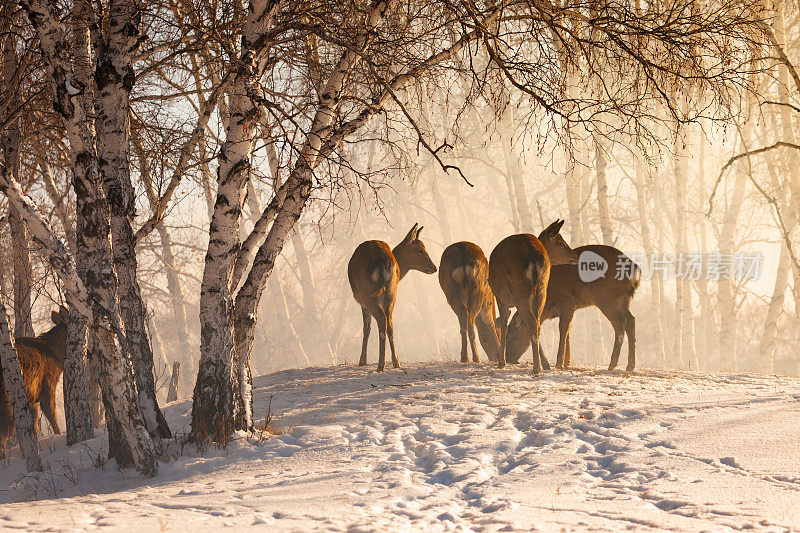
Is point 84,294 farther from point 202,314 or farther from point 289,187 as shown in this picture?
point 289,187

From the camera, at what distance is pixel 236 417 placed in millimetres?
6480

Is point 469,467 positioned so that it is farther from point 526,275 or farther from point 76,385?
point 76,385

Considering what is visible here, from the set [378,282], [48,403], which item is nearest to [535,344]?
[378,282]

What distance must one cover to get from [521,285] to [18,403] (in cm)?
670

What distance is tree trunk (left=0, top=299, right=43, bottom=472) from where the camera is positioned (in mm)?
6531

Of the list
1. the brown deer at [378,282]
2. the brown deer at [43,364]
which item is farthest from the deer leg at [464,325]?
the brown deer at [43,364]

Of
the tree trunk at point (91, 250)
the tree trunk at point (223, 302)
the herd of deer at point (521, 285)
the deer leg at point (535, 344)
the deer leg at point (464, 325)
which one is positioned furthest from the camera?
the deer leg at point (464, 325)

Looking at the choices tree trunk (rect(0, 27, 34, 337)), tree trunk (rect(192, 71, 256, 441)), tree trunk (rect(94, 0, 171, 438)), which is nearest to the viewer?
tree trunk (rect(94, 0, 171, 438))

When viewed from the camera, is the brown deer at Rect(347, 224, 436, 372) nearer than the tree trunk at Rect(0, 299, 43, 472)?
No

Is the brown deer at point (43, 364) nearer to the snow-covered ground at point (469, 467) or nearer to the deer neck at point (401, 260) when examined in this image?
the snow-covered ground at point (469, 467)

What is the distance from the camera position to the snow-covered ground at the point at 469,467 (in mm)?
4219

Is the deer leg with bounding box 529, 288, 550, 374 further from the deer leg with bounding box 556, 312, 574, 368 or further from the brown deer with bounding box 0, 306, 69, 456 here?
the brown deer with bounding box 0, 306, 69, 456

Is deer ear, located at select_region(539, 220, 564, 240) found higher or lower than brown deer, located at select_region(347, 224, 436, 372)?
higher

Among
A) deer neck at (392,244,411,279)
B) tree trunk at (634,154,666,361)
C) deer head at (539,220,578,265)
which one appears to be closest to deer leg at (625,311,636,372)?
deer head at (539,220,578,265)
